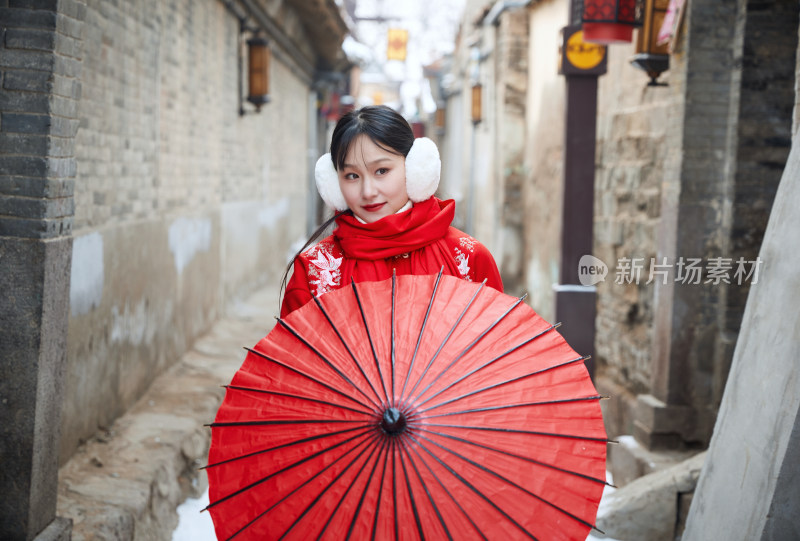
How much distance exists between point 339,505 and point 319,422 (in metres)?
0.20

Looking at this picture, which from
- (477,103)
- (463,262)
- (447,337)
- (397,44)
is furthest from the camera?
(397,44)

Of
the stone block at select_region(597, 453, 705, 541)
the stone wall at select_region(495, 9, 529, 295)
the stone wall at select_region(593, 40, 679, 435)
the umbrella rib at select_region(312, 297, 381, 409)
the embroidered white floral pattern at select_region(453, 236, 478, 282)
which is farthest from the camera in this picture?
the stone wall at select_region(495, 9, 529, 295)

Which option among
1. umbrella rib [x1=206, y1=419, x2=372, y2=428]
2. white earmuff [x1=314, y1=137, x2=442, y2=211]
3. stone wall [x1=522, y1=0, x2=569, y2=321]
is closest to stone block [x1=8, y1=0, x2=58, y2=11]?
white earmuff [x1=314, y1=137, x2=442, y2=211]

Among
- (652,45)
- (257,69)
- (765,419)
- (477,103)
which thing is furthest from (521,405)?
(477,103)

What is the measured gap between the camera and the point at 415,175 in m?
2.50

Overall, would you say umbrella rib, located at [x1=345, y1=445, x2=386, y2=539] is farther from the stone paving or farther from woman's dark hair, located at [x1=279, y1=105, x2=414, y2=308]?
the stone paving

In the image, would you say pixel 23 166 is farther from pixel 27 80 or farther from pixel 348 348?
pixel 348 348

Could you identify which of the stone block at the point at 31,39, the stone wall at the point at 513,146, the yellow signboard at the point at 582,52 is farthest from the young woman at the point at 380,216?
the stone wall at the point at 513,146

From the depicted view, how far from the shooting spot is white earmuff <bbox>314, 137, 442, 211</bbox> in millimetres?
2498

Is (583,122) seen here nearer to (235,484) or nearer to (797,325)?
(797,325)

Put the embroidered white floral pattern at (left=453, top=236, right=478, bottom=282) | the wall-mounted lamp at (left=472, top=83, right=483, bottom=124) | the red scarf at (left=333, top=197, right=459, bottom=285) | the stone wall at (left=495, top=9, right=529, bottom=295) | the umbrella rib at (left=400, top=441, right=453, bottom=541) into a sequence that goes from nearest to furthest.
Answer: the umbrella rib at (left=400, top=441, right=453, bottom=541) → the red scarf at (left=333, top=197, right=459, bottom=285) → the embroidered white floral pattern at (left=453, top=236, right=478, bottom=282) → the stone wall at (left=495, top=9, right=529, bottom=295) → the wall-mounted lamp at (left=472, top=83, right=483, bottom=124)

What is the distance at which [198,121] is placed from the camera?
287 inches

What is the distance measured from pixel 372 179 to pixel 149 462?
2642 mm

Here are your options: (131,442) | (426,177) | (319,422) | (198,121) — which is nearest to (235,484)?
(319,422)
